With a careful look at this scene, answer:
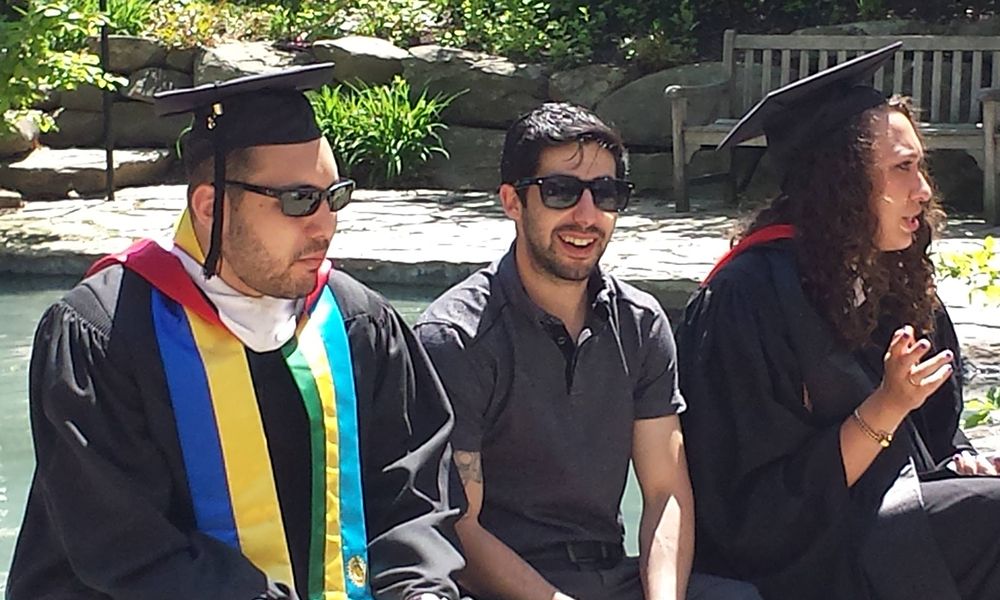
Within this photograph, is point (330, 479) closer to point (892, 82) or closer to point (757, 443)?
point (757, 443)

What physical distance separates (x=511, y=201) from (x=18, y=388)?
459 cm

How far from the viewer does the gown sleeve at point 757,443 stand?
133 inches

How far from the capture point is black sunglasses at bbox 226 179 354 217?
276 cm

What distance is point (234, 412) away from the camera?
279cm

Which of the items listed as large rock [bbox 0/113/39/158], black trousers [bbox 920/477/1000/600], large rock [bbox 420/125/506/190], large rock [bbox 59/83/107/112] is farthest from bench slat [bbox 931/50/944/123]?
black trousers [bbox 920/477/1000/600]

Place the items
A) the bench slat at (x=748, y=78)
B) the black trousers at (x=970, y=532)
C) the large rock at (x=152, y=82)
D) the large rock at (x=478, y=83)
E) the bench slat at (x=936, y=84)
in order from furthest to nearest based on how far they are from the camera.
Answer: the large rock at (x=152, y=82), the large rock at (x=478, y=83), the bench slat at (x=748, y=78), the bench slat at (x=936, y=84), the black trousers at (x=970, y=532)

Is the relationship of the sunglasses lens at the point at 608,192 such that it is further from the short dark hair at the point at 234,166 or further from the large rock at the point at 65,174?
the large rock at the point at 65,174

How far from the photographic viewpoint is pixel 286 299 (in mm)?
2834

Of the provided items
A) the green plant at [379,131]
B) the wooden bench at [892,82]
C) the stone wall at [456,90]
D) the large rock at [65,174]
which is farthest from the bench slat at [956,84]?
the large rock at [65,174]

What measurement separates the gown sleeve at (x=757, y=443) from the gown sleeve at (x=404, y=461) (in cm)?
67

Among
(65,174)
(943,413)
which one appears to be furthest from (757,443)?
(65,174)

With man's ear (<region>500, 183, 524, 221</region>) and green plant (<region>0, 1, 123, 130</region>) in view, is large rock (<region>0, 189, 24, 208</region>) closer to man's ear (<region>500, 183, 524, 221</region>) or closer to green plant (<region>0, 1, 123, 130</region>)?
green plant (<region>0, 1, 123, 130</region>)

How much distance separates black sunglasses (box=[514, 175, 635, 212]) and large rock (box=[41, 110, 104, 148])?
10.1 metres

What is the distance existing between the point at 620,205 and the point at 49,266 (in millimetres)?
6212
